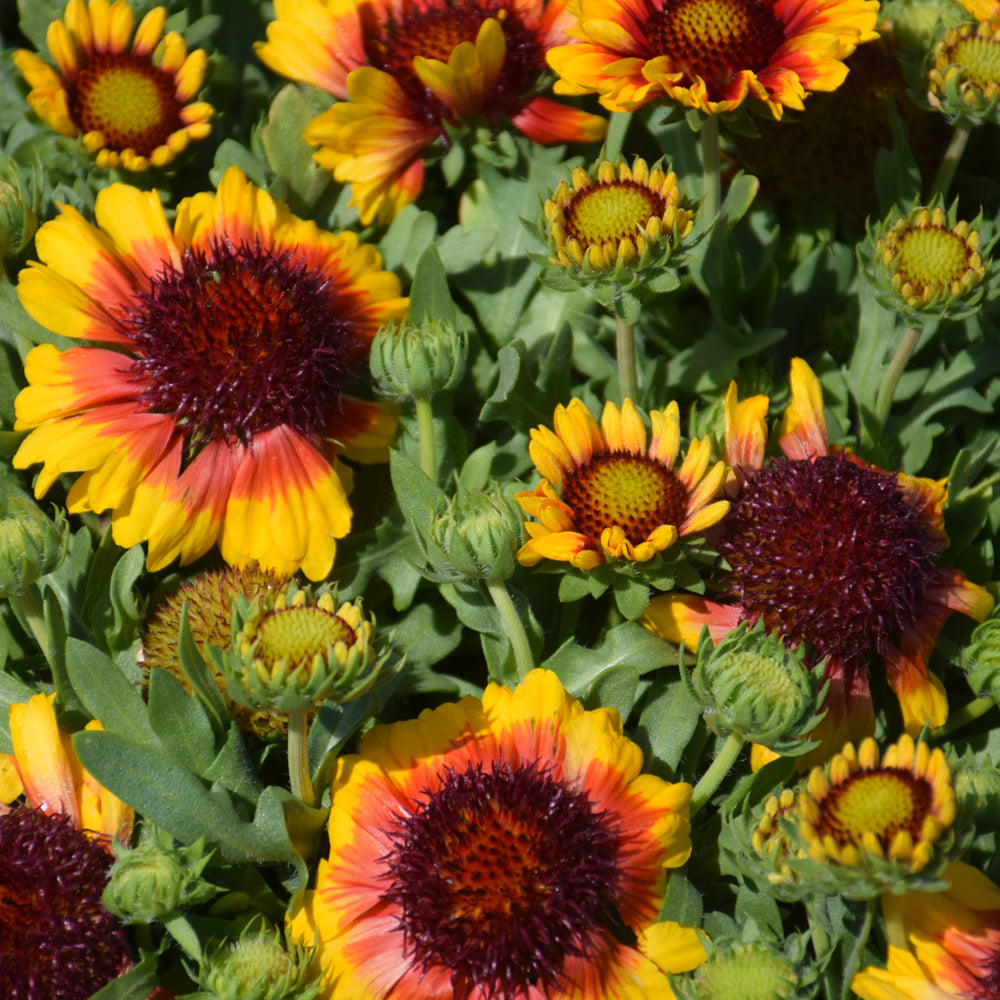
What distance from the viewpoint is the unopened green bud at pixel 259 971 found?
4.26 ft

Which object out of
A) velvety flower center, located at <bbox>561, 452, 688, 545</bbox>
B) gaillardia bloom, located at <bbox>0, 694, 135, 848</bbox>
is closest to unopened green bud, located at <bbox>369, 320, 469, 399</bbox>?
velvety flower center, located at <bbox>561, 452, 688, 545</bbox>

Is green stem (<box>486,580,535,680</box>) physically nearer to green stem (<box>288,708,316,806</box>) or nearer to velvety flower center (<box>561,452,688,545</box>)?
velvety flower center (<box>561,452,688,545</box>)

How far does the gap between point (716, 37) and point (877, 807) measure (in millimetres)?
1047

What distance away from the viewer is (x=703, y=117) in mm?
1664

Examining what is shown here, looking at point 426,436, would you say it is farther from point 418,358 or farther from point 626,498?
point 626,498

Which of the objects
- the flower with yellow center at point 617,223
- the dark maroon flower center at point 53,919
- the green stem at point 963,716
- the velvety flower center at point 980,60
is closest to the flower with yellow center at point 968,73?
the velvety flower center at point 980,60

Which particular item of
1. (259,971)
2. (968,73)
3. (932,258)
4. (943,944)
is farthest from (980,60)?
(259,971)

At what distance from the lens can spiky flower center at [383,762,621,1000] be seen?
1.36 meters

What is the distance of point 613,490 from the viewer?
5.01ft

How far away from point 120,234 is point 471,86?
56 cm

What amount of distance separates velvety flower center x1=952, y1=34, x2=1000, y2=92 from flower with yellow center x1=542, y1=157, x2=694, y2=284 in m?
0.53

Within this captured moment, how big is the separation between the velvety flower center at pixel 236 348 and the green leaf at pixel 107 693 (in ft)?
1.14

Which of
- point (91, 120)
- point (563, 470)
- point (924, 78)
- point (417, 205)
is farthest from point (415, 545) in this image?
point (924, 78)

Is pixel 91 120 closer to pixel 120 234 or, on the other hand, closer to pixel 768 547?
pixel 120 234
